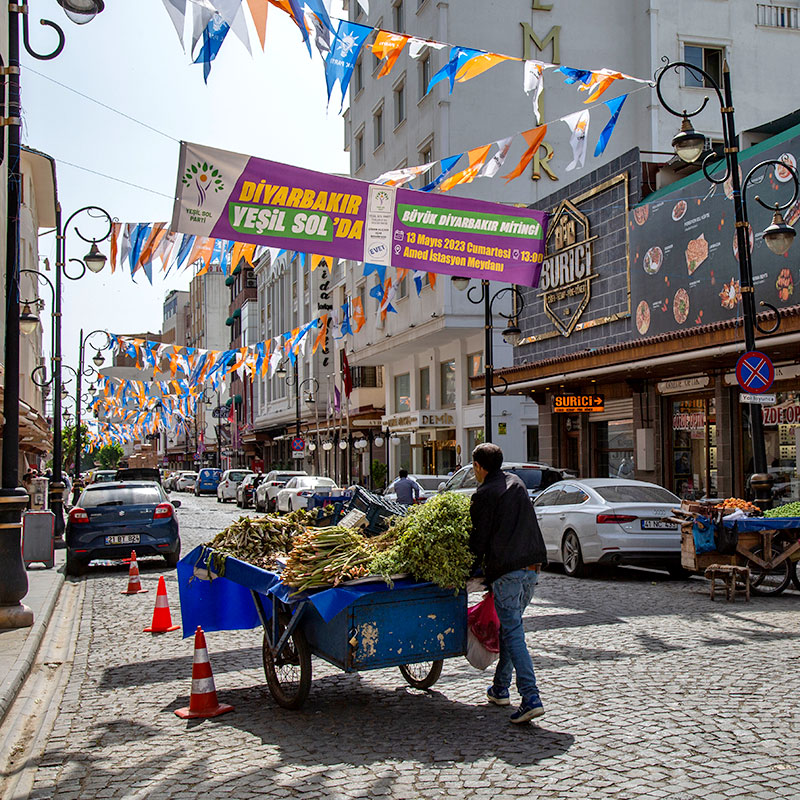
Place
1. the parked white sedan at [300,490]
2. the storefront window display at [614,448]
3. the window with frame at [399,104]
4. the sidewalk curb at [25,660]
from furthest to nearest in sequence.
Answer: the window with frame at [399,104], the parked white sedan at [300,490], the storefront window display at [614,448], the sidewalk curb at [25,660]

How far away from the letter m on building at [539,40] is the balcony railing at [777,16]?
721 cm

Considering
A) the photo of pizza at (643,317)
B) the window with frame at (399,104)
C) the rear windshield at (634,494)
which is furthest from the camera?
the window with frame at (399,104)

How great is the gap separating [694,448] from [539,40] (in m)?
19.6

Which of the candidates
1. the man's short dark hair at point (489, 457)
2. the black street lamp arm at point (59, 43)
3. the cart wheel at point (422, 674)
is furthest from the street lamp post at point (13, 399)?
the man's short dark hair at point (489, 457)

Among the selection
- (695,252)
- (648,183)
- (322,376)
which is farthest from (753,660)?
(322,376)

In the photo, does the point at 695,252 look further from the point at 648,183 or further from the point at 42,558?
the point at 42,558

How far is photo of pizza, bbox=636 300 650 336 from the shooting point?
2134cm

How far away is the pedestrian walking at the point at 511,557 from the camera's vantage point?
5918 mm

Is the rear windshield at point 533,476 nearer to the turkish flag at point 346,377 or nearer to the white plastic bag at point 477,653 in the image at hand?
the white plastic bag at point 477,653

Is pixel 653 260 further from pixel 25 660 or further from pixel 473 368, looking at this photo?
pixel 25 660

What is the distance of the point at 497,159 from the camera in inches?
557

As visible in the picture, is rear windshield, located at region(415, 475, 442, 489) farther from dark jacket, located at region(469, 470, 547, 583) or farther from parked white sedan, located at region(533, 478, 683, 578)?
dark jacket, located at region(469, 470, 547, 583)

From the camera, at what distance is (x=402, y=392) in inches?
1634

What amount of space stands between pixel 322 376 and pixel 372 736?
49.2 m
